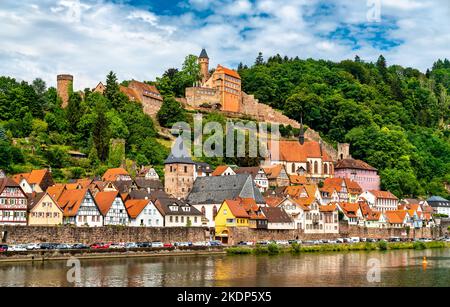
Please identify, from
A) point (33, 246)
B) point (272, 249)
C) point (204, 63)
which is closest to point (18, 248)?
point (33, 246)

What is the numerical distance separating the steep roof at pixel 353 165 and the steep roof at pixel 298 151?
1.60 meters

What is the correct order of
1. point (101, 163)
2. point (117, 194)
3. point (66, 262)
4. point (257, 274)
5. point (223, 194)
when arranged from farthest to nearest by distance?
point (101, 163) < point (223, 194) < point (117, 194) < point (66, 262) < point (257, 274)

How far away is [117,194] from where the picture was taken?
200 feet

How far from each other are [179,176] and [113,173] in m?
6.58

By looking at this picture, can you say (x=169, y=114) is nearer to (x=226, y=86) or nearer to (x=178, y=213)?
(x=226, y=86)

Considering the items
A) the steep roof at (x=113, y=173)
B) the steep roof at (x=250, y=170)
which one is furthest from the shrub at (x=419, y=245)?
the steep roof at (x=113, y=173)

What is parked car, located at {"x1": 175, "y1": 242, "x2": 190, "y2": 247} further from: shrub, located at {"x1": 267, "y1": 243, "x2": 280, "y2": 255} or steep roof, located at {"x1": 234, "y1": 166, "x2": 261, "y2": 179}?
steep roof, located at {"x1": 234, "y1": 166, "x2": 261, "y2": 179}

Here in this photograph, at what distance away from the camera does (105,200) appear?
6062cm

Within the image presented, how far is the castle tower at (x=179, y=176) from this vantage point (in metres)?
73.4

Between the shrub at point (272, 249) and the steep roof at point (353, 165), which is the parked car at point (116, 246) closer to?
the shrub at point (272, 249)

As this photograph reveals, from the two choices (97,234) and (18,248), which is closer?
(18,248)

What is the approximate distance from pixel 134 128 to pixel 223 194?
23984 millimetres

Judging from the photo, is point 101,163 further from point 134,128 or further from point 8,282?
point 8,282
